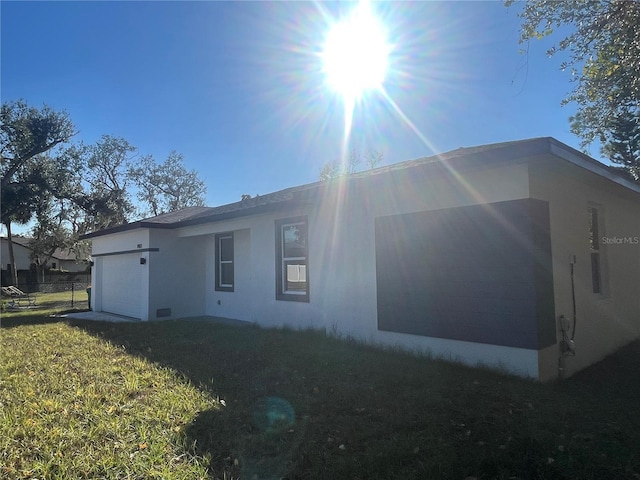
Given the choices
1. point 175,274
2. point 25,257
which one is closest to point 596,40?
point 175,274

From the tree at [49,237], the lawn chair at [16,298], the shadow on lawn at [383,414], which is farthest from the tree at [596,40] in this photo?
the tree at [49,237]

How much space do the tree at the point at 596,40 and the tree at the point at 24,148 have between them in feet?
89.0

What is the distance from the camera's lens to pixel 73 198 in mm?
27812

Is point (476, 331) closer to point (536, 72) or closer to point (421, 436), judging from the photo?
point (421, 436)

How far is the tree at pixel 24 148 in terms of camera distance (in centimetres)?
2398

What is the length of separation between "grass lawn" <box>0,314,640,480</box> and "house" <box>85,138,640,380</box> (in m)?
0.52

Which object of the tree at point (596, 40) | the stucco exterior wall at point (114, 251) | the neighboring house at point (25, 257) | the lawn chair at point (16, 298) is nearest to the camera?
the tree at point (596, 40)

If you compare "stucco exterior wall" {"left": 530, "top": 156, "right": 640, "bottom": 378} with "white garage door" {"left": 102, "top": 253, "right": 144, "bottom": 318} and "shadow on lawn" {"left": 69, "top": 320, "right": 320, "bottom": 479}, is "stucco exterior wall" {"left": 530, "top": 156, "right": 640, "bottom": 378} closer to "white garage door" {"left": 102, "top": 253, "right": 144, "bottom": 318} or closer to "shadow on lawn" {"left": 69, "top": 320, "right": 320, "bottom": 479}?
"shadow on lawn" {"left": 69, "top": 320, "right": 320, "bottom": 479}

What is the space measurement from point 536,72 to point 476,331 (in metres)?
5.45

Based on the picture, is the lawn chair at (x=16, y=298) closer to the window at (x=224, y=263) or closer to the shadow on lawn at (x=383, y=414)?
the window at (x=224, y=263)

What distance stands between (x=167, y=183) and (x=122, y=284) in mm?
23788

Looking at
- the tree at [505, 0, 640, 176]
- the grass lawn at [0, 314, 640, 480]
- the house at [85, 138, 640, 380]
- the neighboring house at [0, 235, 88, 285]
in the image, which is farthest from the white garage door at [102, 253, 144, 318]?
the neighboring house at [0, 235, 88, 285]

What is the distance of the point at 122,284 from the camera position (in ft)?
43.9

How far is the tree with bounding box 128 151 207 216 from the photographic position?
34031 millimetres
